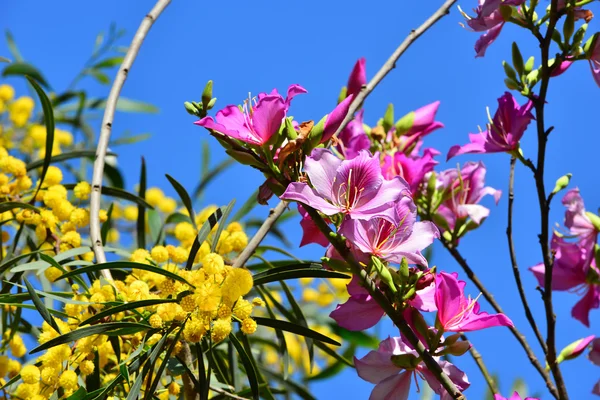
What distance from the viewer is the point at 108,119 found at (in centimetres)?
101

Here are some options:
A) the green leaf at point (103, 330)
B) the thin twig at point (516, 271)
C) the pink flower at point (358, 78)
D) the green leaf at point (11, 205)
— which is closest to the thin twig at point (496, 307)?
the thin twig at point (516, 271)

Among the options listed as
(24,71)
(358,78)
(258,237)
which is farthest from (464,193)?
(24,71)

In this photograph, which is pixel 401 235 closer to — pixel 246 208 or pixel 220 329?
pixel 220 329

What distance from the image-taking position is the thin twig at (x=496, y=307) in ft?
3.27

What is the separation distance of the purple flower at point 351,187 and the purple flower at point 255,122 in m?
0.05

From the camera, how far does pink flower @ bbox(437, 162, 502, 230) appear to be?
1.16m

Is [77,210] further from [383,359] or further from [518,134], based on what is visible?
[518,134]

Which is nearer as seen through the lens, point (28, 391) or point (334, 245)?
point (334, 245)

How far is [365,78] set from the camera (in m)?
1.12

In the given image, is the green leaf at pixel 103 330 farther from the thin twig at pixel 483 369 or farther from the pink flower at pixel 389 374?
the thin twig at pixel 483 369

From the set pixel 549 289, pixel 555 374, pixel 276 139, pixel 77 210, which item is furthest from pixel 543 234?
pixel 77 210

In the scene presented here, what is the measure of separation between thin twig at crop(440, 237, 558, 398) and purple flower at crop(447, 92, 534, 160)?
0.16 metres

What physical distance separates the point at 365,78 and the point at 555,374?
0.49 meters

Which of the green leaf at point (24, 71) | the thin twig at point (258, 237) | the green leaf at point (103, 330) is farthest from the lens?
the green leaf at point (24, 71)
